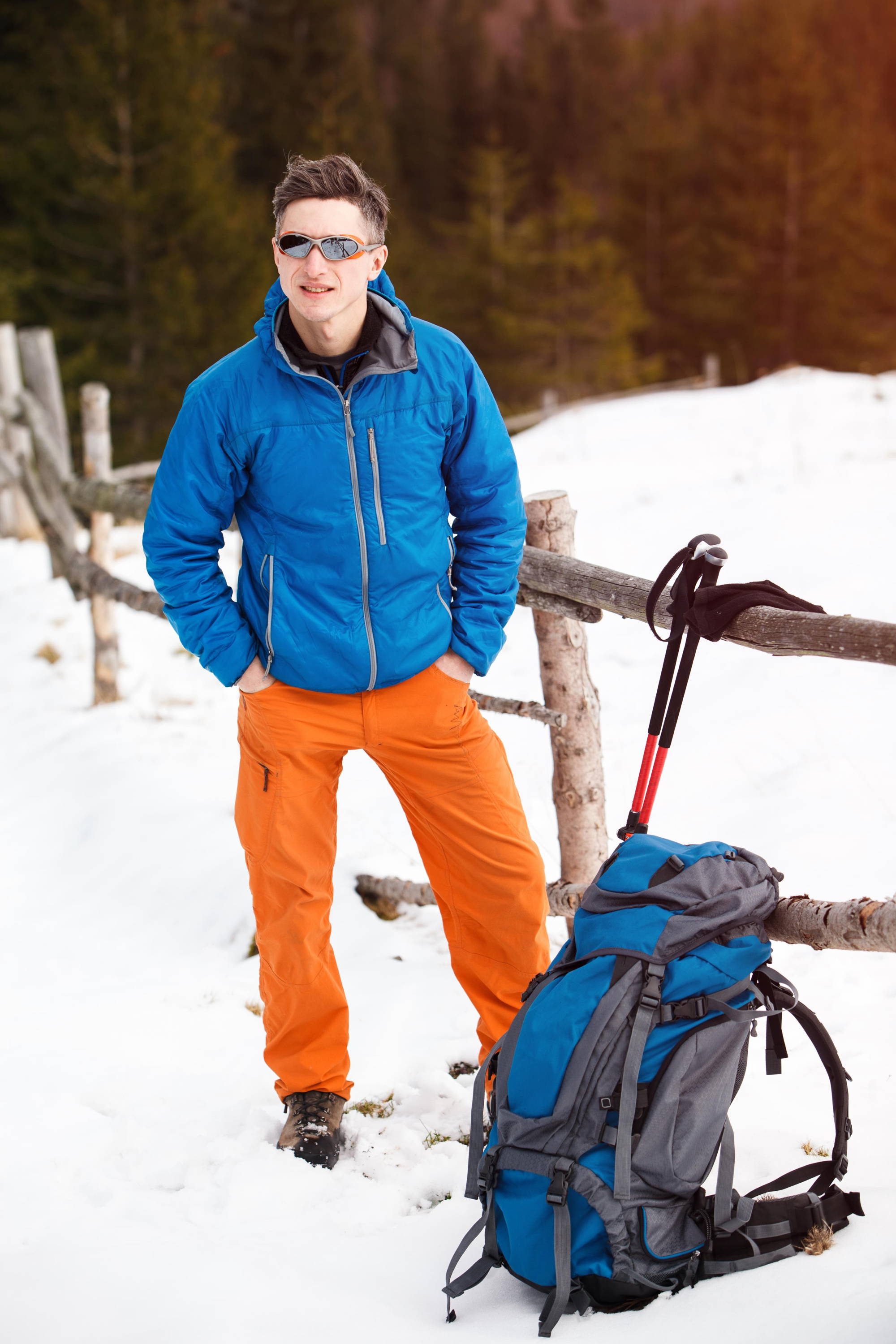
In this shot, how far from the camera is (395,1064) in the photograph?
2.99m

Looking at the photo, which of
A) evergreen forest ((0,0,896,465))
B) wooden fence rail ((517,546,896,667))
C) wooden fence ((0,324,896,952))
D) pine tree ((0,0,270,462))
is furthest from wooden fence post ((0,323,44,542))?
pine tree ((0,0,270,462))

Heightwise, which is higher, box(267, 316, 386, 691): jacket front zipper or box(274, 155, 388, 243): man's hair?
box(274, 155, 388, 243): man's hair

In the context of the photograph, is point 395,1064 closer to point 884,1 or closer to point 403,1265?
point 403,1265

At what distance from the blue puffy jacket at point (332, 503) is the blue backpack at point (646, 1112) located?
0.79m

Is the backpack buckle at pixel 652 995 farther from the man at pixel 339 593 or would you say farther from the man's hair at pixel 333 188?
the man's hair at pixel 333 188

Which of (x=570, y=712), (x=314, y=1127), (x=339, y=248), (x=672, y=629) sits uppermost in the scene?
(x=339, y=248)

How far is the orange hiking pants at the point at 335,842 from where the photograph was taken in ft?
8.18

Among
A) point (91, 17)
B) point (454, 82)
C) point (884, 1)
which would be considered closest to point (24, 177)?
point (91, 17)

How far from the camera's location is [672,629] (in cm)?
226

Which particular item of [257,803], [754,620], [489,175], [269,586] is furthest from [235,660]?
[489,175]

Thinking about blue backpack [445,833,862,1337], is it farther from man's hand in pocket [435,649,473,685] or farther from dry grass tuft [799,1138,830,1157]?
man's hand in pocket [435,649,473,685]

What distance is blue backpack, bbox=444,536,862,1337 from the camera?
1879 mm

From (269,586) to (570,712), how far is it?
115 centimetres

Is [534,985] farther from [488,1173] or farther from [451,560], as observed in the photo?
[451,560]
